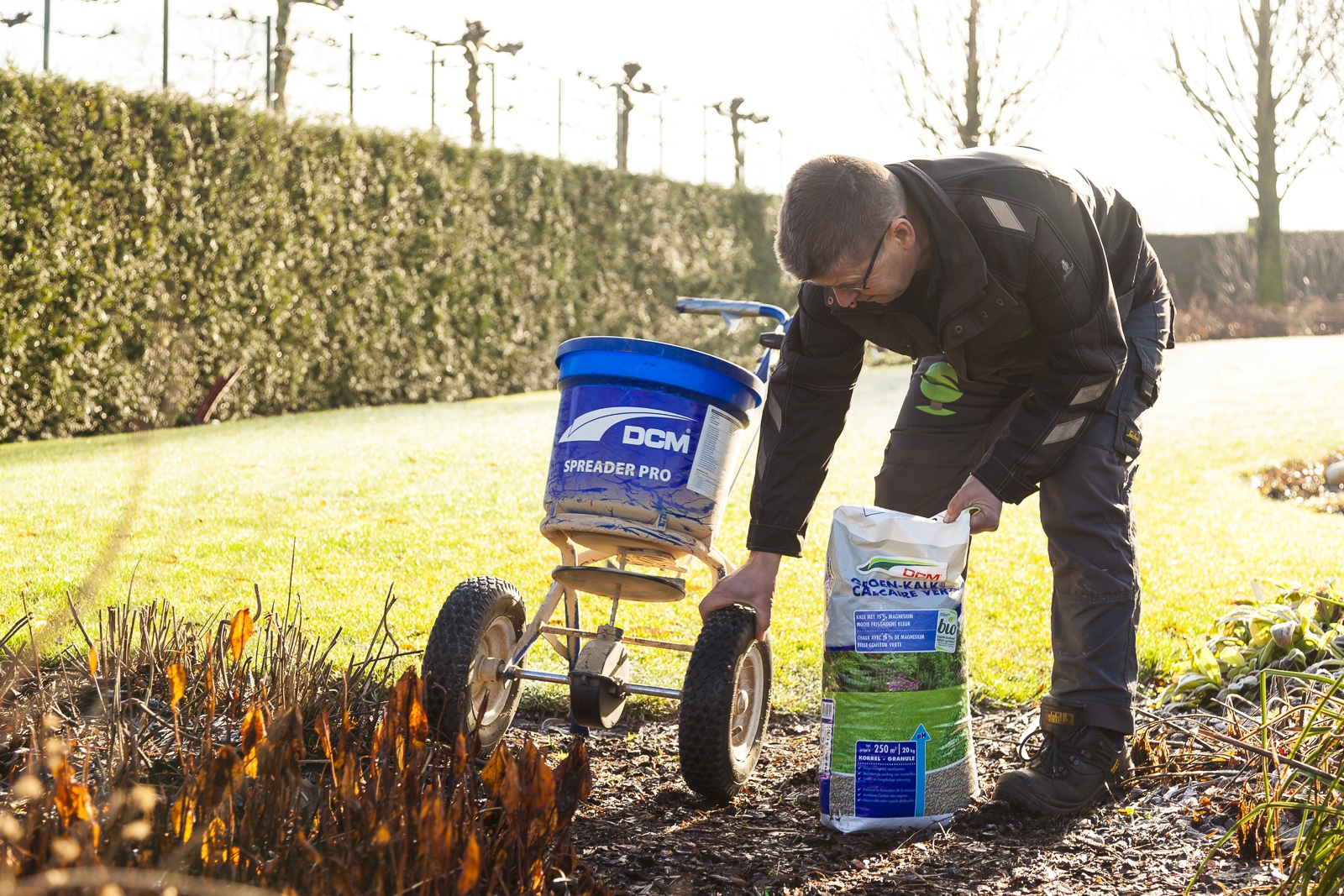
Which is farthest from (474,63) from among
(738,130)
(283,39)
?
(738,130)

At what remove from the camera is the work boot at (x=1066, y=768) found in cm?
269

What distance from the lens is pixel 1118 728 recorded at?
280 cm

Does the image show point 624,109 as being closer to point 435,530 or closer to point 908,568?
point 435,530

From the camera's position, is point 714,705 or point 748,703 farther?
point 748,703

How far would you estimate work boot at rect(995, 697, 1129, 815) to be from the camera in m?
2.69

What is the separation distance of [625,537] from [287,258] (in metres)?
9.00

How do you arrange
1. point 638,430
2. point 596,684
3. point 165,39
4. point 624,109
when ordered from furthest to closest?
1. point 624,109
2. point 165,39
3. point 638,430
4. point 596,684

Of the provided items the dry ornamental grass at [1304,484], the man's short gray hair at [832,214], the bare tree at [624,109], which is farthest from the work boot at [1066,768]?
the bare tree at [624,109]

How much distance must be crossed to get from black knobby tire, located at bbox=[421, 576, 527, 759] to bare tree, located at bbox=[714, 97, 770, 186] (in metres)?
18.4

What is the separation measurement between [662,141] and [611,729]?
55.5 ft

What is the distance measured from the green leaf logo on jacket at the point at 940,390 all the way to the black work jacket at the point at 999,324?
23 cm

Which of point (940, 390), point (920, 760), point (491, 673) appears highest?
point (940, 390)

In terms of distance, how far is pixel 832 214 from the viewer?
2465mm

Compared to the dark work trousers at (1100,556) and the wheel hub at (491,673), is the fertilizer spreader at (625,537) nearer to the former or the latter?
the wheel hub at (491,673)
